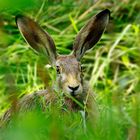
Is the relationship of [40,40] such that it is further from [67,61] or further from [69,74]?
[69,74]

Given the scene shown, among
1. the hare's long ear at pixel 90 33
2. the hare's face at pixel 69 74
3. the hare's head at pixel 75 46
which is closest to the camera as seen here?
the hare's face at pixel 69 74

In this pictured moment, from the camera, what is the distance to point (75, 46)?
5340mm

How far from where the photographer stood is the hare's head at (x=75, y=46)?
4742mm

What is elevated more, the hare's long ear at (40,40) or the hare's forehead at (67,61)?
the hare's long ear at (40,40)

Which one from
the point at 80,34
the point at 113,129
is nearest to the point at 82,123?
the point at 113,129

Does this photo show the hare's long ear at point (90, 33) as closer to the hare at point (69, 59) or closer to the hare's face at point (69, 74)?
the hare at point (69, 59)

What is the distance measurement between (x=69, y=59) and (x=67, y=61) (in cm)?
5

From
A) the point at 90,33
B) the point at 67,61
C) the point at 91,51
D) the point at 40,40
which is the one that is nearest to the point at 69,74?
the point at 67,61

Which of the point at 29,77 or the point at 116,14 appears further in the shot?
the point at 116,14

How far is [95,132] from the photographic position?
8.89 ft

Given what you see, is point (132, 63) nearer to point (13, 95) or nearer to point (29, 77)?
point (29, 77)

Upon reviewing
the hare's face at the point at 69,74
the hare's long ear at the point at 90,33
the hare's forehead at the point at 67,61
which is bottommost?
the hare's face at the point at 69,74

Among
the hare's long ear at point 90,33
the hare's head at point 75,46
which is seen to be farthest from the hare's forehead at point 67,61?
the hare's long ear at point 90,33

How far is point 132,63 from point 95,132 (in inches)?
175
